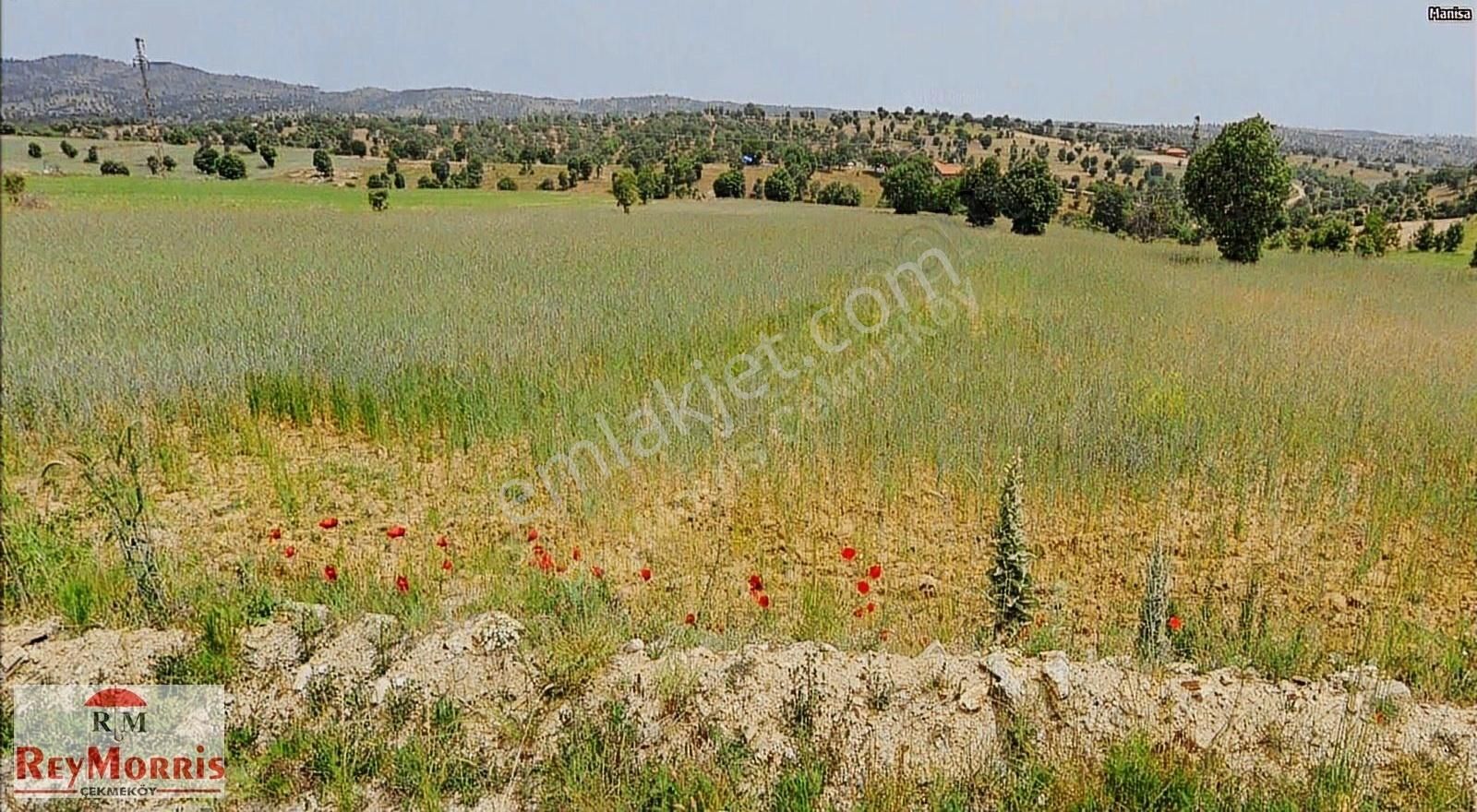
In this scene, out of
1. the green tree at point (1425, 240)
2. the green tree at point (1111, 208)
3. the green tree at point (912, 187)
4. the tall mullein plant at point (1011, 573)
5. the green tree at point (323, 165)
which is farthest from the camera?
the green tree at point (323, 165)

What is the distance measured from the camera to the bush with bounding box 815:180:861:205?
54.8m

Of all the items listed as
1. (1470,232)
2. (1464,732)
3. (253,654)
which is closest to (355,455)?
(253,654)

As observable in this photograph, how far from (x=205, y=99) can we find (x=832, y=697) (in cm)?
3120

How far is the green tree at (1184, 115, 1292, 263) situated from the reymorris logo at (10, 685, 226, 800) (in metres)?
21.9

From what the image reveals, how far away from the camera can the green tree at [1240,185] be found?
17484 mm

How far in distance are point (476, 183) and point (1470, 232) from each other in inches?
2390

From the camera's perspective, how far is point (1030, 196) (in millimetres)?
28438

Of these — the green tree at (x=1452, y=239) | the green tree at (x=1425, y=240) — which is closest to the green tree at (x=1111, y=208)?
the green tree at (x=1425, y=240)

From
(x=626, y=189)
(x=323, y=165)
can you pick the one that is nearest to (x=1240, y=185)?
(x=626, y=189)

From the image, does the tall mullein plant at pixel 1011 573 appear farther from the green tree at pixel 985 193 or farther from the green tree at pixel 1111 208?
the green tree at pixel 1111 208

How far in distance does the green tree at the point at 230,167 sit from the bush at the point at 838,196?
33.7 meters

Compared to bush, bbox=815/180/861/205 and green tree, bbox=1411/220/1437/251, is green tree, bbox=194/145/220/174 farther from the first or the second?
green tree, bbox=1411/220/1437/251

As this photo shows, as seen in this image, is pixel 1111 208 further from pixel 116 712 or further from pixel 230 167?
pixel 230 167

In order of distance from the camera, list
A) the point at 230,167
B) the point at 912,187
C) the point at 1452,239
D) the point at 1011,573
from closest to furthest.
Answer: the point at 1011,573
the point at 1452,239
the point at 912,187
the point at 230,167
